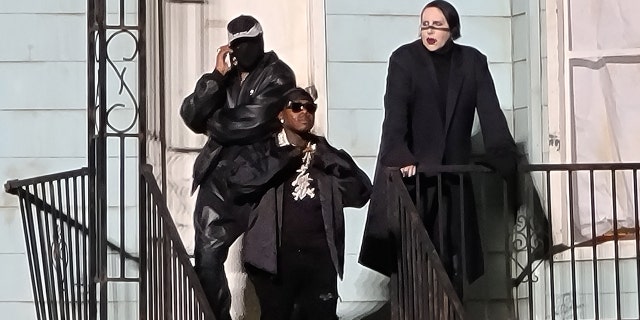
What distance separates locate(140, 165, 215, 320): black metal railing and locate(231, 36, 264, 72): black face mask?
0.75m

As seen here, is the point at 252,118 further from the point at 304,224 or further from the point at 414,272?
the point at 414,272

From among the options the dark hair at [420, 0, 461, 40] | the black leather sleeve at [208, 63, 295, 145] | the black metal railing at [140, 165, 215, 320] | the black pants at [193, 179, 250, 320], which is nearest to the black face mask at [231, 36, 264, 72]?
the black leather sleeve at [208, 63, 295, 145]

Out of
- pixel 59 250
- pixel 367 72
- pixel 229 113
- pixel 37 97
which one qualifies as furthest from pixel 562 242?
pixel 37 97

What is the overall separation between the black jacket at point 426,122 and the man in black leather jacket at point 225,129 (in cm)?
55

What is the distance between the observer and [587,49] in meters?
7.17

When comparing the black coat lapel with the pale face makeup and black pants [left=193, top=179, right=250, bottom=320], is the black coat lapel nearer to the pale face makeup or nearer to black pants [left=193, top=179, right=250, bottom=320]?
the pale face makeup

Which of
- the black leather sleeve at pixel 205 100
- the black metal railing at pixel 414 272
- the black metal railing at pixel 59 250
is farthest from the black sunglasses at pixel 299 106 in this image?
the black metal railing at pixel 59 250

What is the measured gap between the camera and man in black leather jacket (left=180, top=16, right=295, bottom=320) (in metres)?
6.32

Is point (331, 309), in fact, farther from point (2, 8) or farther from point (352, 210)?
point (2, 8)

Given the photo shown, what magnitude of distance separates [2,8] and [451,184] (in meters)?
2.54

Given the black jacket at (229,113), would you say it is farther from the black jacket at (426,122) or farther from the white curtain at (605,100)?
the white curtain at (605,100)

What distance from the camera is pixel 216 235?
632 centimetres

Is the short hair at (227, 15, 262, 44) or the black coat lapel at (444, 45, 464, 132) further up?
the short hair at (227, 15, 262, 44)

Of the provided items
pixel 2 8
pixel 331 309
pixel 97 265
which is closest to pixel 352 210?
pixel 331 309
